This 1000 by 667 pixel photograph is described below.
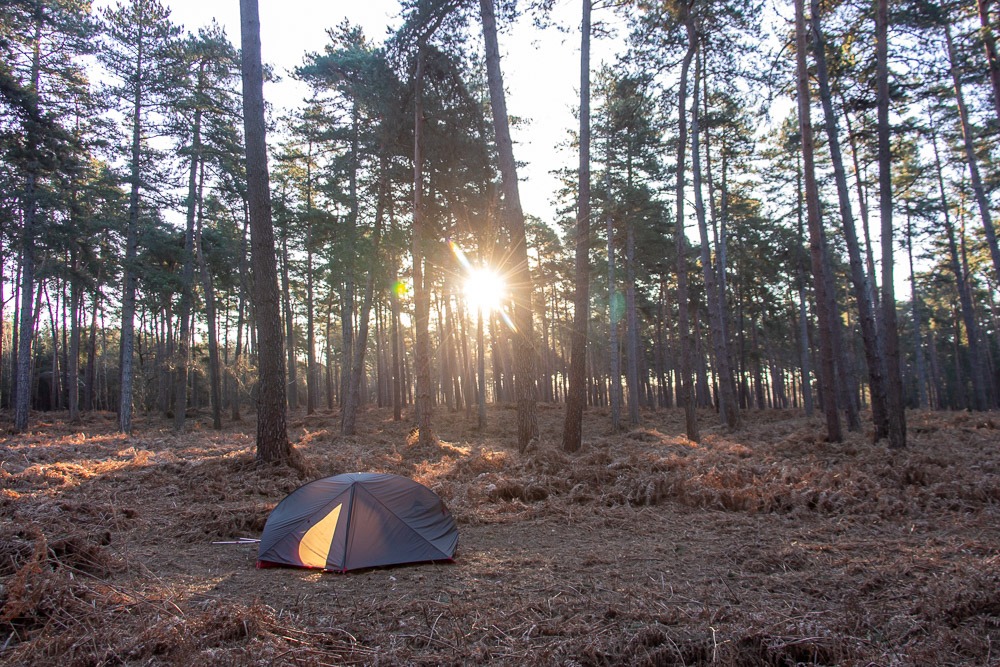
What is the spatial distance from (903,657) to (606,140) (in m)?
20.6

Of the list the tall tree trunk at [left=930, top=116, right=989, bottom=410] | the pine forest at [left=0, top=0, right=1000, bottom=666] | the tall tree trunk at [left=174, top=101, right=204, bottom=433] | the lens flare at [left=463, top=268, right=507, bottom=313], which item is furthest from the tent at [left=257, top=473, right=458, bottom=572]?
the tall tree trunk at [left=930, top=116, right=989, bottom=410]

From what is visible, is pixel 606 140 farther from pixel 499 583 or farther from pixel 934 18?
pixel 499 583

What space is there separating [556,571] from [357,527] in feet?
6.89

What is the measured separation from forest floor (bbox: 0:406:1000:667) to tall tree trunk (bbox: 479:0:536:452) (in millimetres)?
1951

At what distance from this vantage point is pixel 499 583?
4.75 metres

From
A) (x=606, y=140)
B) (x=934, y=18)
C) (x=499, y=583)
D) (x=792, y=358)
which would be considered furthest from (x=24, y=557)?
(x=792, y=358)

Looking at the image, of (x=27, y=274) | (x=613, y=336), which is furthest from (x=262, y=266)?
(x=27, y=274)

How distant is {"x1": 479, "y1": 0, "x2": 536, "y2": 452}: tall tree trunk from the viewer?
11.7m

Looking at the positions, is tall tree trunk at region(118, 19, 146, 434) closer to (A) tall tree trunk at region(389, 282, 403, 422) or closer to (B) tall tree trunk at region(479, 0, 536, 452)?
(A) tall tree trunk at region(389, 282, 403, 422)

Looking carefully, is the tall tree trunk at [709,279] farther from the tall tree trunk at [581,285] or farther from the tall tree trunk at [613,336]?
the tall tree trunk at [581,285]

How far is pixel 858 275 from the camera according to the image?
11.5 metres

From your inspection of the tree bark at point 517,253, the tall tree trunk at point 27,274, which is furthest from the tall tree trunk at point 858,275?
the tall tree trunk at point 27,274

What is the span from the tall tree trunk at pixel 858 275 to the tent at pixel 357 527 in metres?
9.88

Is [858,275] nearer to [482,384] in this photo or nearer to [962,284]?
[482,384]
